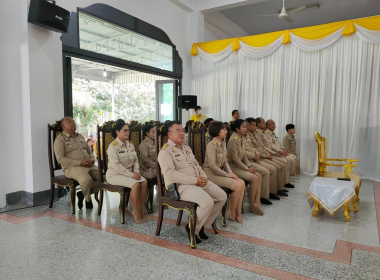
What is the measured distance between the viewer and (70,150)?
3912 millimetres

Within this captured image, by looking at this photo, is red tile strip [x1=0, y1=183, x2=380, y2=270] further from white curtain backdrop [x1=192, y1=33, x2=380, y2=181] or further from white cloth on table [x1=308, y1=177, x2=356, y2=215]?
white curtain backdrop [x1=192, y1=33, x2=380, y2=181]

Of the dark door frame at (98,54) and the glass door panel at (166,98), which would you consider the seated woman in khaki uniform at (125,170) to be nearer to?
the dark door frame at (98,54)

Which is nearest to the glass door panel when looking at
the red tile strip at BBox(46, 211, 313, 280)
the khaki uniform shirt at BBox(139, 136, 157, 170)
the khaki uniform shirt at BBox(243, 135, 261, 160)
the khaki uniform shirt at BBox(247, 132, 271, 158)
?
the khaki uniform shirt at BBox(247, 132, 271, 158)

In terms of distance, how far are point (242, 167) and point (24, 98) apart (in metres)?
3.12

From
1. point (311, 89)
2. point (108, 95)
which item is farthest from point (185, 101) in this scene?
point (108, 95)

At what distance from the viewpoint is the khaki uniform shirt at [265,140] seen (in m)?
5.16

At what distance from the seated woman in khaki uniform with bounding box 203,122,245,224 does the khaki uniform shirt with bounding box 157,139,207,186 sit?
1.09ft

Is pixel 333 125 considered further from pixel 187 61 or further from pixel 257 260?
pixel 257 260

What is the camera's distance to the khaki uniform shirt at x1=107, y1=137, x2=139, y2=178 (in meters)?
3.40

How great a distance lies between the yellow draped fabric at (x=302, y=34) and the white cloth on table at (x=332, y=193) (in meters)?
3.84

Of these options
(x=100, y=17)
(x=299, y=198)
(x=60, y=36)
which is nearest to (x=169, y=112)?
(x=100, y=17)

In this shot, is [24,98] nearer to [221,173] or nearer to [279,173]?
[221,173]

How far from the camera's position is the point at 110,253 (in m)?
2.57

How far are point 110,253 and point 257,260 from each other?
1.30 m
